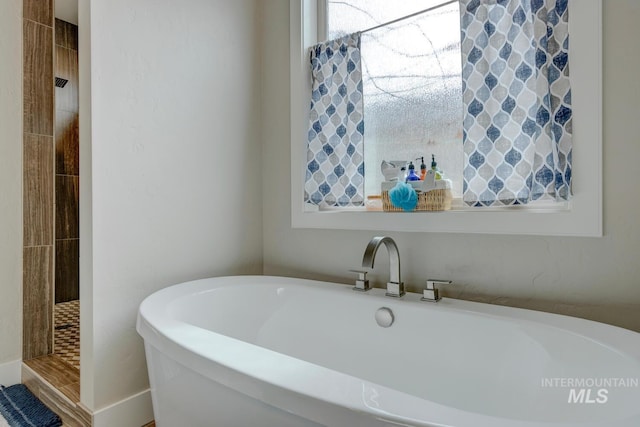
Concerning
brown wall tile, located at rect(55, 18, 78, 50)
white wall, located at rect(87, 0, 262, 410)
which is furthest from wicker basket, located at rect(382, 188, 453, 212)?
brown wall tile, located at rect(55, 18, 78, 50)

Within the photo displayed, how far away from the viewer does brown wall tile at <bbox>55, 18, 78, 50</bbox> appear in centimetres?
207

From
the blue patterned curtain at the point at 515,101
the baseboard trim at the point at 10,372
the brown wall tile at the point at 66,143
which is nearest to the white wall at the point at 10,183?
the baseboard trim at the point at 10,372

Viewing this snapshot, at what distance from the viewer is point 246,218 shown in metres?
1.98

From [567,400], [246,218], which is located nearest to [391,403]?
[567,400]

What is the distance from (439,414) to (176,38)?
177cm

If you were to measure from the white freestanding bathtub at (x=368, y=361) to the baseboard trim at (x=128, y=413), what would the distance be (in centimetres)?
41

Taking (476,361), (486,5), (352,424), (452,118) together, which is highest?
(486,5)

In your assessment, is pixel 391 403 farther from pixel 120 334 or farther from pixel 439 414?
pixel 120 334

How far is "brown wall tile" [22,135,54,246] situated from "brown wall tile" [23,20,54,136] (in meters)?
0.08

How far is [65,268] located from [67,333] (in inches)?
16.7

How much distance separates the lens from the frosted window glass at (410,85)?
5.05 feet

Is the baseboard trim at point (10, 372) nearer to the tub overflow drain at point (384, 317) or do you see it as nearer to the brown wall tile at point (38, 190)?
the brown wall tile at point (38, 190)

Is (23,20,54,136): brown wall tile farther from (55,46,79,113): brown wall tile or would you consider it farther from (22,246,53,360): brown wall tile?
(22,246,53,360): brown wall tile

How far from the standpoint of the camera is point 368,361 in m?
1.37
